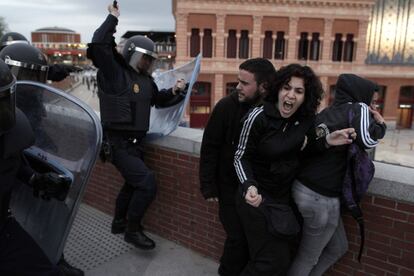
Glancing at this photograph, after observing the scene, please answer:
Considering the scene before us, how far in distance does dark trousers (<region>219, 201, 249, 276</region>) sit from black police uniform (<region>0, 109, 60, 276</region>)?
129 centimetres

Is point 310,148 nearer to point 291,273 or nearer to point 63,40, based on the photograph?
point 291,273

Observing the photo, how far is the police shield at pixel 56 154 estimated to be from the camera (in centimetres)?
257

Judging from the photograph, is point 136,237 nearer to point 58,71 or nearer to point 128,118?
point 128,118

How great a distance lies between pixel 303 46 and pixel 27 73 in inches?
1389

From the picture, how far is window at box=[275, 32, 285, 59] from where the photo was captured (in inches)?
1399

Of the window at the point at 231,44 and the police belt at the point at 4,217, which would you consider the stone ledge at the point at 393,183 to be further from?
the window at the point at 231,44

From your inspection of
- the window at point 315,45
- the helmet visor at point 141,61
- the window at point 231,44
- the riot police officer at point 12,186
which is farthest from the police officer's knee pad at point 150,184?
the window at point 315,45

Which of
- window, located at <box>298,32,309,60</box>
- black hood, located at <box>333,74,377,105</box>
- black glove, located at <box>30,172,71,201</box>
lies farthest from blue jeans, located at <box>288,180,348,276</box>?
window, located at <box>298,32,309,60</box>

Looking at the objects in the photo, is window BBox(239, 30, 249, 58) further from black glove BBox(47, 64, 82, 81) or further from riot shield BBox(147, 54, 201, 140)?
black glove BBox(47, 64, 82, 81)

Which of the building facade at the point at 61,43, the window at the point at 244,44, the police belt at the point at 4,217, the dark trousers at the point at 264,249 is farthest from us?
the building facade at the point at 61,43

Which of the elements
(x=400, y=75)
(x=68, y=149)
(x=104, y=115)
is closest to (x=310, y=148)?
(x=68, y=149)

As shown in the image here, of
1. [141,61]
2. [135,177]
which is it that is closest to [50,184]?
[135,177]

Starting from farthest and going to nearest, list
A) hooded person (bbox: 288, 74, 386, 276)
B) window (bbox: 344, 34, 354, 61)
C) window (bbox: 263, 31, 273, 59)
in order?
1. window (bbox: 344, 34, 354, 61)
2. window (bbox: 263, 31, 273, 59)
3. hooded person (bbox: 288, 74, 386, 276)

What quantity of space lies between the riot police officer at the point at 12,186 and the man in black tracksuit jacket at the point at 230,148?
1.23m
